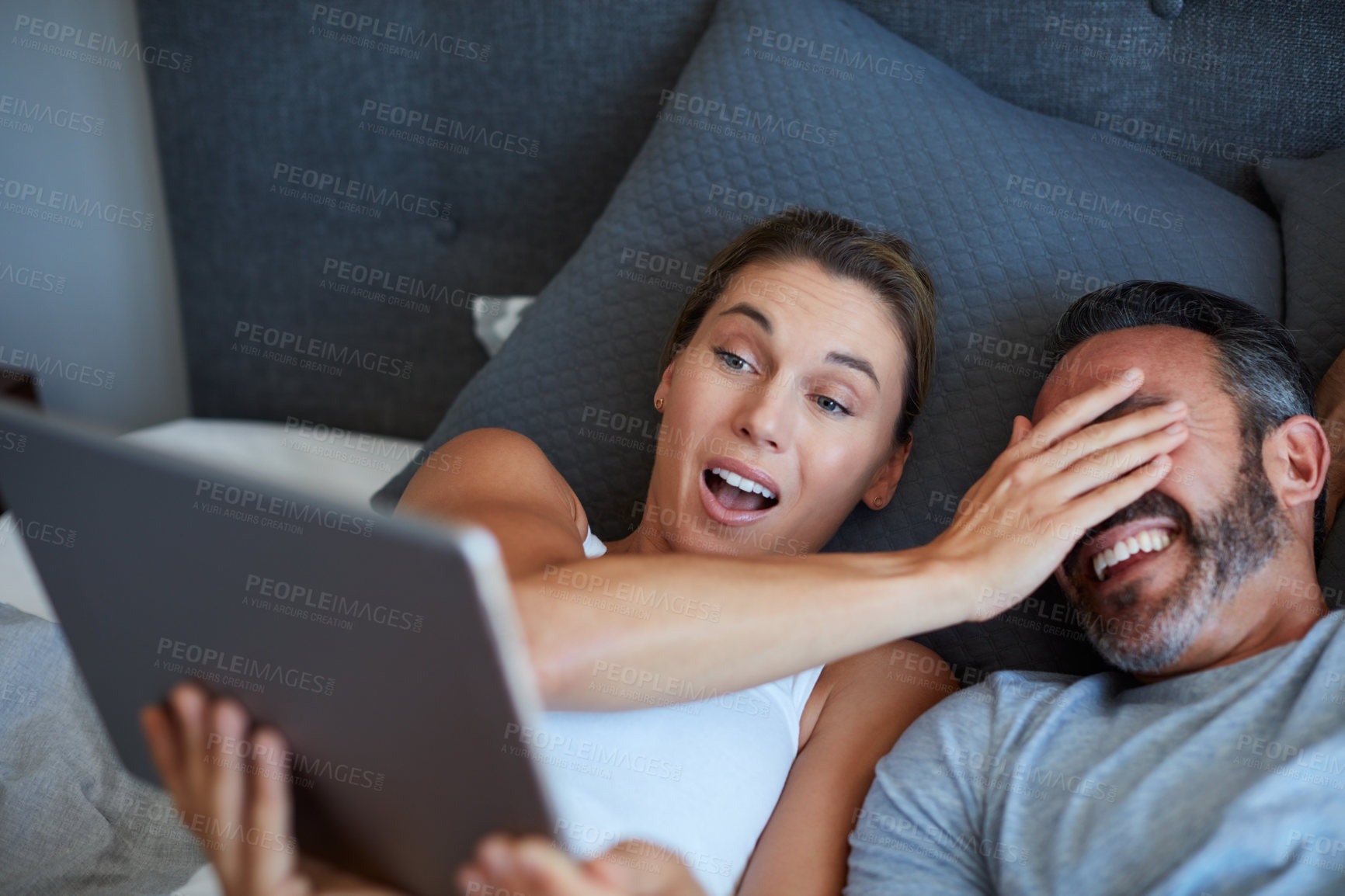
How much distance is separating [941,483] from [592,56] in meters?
1.16

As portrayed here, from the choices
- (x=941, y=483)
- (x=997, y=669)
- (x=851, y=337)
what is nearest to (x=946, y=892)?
(x=997, y=669)

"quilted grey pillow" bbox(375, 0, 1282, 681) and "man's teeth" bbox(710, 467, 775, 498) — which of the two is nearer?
"man's teeth" bbox(710, 467, 775, 498)

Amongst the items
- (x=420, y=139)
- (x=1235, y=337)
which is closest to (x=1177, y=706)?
(x=1235, y=337)

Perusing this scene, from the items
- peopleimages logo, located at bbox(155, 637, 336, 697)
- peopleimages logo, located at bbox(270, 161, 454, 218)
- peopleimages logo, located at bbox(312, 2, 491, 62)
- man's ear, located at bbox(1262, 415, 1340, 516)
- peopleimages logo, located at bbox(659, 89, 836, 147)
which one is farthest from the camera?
peopleimages logo, located at bbox(270, 161, 454, 218)

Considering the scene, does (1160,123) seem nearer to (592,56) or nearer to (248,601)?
(592,56)

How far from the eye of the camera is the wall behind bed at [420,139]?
1.68 m

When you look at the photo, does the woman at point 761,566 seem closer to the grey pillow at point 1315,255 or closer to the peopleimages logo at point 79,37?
the grey pillow at point 1315,255

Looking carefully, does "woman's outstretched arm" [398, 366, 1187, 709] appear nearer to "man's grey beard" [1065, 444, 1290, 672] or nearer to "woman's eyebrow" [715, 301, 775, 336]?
"man's grey beard" [1065, 444, 1290, 672]

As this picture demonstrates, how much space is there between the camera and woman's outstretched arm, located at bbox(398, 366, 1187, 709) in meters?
0.90

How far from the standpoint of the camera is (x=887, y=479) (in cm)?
142

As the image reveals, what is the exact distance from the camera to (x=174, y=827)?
1.19 metres

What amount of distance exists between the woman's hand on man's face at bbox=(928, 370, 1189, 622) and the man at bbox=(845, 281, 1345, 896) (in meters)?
0.03

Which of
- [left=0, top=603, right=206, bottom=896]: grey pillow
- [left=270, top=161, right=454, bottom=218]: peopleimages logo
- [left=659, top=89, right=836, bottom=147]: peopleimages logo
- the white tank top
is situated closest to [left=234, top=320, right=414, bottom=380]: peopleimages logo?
[left=270, top=161, right=454, bottom=218]: peopleimages logo

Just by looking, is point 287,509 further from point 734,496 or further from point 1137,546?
point 1137,546
